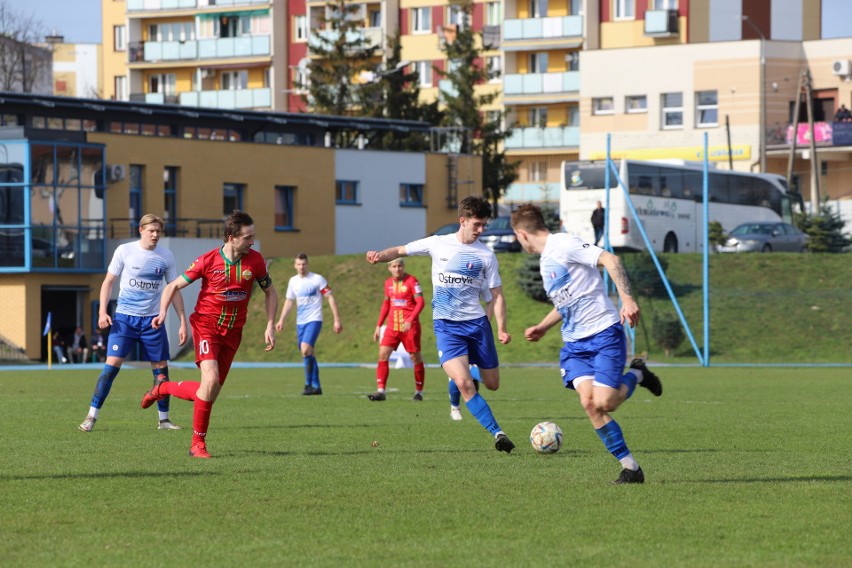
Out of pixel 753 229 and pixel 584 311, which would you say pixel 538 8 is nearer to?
pixel 753 229

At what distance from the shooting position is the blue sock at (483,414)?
1194 cm

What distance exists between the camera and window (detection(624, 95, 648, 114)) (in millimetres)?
69250

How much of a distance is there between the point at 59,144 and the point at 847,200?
116 feet

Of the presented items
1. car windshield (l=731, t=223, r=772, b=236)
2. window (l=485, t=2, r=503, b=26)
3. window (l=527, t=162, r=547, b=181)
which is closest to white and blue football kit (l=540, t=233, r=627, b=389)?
car windshield (l=731, t=223, r=772, b=236)

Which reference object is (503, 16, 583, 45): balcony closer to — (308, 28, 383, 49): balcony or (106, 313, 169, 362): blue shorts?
(308, 28, 383, 49): balcony

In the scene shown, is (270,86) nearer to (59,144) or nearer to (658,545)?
(59,144)

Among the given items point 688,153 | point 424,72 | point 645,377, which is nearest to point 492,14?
point 424,72

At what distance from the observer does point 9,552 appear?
24.4 ft

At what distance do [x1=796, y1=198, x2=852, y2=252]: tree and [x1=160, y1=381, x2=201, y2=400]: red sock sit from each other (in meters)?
35.1

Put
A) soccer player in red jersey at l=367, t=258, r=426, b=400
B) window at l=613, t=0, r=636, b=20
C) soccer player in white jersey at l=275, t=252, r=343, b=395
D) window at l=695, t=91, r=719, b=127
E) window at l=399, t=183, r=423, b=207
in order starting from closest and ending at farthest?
1. soccer player in red jersey at l=367, t=258, r=426, b=400
2. soccer player in white jersey at l=275, t=252, r=343, b=395
3. window at l=399, t=183, r=423, b=207
4. window at l=695, t=91, r=719, b=127
5. window at l=613, t=0, r=636, b=20

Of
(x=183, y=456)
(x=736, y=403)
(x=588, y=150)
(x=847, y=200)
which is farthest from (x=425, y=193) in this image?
(x=183, y=456)

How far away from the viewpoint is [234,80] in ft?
275

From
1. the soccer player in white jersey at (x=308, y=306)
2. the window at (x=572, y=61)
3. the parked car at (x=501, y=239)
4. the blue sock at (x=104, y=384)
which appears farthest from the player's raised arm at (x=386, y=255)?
the window at (x=572, y=61)

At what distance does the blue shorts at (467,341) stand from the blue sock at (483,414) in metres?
0.73
